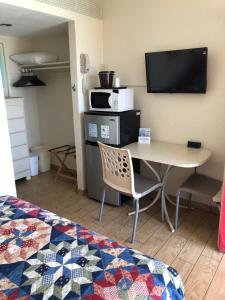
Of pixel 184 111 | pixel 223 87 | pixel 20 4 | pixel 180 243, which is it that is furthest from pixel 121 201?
pixel 20 4

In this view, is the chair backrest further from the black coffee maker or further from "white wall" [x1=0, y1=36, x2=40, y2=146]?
"white wall" [x1=0, y1=36, x2=40, y2=146]

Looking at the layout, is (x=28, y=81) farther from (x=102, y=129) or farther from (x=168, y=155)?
(x=168, y=155)

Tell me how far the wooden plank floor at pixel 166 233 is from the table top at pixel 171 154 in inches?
28.9

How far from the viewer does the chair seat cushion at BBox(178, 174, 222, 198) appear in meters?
2.31

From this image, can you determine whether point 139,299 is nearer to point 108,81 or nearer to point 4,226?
point 4,226

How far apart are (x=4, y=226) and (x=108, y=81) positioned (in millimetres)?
2006

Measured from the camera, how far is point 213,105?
2590 mm

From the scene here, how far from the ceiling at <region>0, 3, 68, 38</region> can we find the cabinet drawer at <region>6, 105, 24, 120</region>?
1005mm

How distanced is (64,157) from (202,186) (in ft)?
7.27

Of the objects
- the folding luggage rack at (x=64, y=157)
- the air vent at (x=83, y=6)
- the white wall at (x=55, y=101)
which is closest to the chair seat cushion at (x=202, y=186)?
the folding luggage rack at (x=64, y=157)

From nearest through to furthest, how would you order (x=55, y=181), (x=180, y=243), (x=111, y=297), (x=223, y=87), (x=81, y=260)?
(x=111, y=297), (x=81, y=260), (x=180, y=243), (x=223, y=87), (x=55, y=181)

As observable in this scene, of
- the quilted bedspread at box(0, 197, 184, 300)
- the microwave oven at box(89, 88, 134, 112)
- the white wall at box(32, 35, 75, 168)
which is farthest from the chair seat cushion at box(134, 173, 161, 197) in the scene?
the white wall at box(32, 35, 75, 168)

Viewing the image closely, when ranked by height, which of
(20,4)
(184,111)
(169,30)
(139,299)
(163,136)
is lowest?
(139,299)

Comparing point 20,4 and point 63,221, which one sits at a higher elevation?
point 20,4
